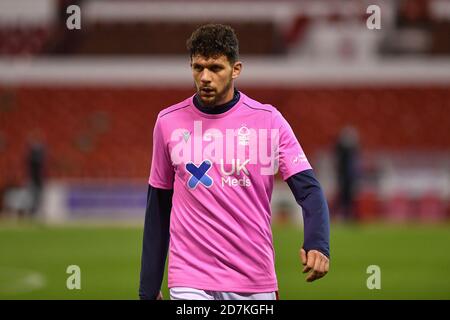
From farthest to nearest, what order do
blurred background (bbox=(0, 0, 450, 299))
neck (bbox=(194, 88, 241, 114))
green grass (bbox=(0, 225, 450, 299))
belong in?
blurred background (bbox=(0, 0, 450, 299)), green grass (bbox=(0, 225, 450, 299)), neck (bbox=(194, 88, 241, 114))

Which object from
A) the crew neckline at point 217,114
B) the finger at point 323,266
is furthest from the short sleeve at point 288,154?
the finger at point 323,266

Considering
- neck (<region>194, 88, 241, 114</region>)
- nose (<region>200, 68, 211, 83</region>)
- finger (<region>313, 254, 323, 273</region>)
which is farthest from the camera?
neck (<region>194, 88, 241, 114</region>)

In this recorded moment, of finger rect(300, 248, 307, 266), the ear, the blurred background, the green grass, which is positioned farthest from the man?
the blurred background

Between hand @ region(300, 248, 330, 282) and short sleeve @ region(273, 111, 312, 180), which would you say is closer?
hand @ region(300, 248, 330, 282)

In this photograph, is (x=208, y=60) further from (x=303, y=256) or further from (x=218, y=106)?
(x=303, y=256)

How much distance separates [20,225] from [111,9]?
12.6 m

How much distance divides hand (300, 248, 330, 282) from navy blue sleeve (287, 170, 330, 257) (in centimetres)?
3

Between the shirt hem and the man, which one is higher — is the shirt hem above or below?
below

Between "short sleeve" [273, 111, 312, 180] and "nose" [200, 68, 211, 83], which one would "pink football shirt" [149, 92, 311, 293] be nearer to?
"short sleeve" [273, 111, 312, 180]

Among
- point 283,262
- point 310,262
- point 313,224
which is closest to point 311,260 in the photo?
point 310,262

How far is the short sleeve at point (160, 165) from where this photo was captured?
15.6 ft

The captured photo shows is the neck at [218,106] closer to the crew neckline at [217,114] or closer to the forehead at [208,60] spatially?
the crew neckline at [217,114]

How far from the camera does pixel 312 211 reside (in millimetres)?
4574

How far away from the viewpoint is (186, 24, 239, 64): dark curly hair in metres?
4.57
